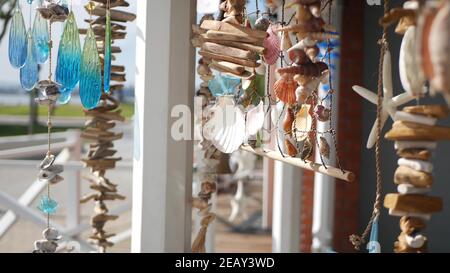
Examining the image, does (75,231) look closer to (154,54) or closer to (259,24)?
(154,54)

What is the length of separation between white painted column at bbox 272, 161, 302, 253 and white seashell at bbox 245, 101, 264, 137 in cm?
77

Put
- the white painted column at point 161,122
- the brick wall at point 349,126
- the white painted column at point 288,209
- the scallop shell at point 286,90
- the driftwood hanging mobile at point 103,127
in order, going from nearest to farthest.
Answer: the scallop shell at point 286,90
the white painted column at point 161,122
the driftwood hanging mobile at point 103,127
the white painted column at point 288,209
the brick wall at point 349,126

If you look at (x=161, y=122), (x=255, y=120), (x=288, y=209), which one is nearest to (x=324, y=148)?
(x=255, y=120)

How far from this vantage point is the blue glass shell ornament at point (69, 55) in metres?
0.88

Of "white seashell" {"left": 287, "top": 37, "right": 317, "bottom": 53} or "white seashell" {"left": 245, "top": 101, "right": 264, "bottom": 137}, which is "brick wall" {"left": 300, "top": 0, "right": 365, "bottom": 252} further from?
"white seashell" {"left": 287, "top": 37, "right": 317, "bottom": 53}

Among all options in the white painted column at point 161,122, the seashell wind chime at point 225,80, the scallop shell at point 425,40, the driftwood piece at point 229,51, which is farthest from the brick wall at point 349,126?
the scallop shell at point 425,40

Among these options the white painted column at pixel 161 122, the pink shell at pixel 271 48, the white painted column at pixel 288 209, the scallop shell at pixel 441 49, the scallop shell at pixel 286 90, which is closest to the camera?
the scallop shell at pixel 441 49

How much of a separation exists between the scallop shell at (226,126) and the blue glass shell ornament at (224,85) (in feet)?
0.12

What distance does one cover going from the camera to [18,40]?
939mm

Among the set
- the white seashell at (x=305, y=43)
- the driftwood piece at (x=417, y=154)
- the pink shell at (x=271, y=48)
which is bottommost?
the driftwood piece at (x=417, y=154)

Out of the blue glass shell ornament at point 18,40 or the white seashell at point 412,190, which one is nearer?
the white seashell at point 412,190

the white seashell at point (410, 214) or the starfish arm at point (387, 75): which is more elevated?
the starfish arm at point (387, 75)

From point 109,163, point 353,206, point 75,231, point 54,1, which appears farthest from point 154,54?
point 353,206

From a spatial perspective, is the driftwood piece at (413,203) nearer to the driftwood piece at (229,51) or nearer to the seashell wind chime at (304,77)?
the seashell wind chime at (304,77)
